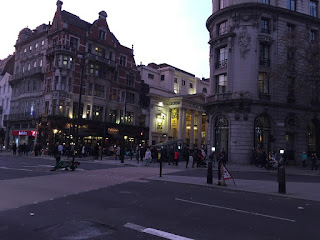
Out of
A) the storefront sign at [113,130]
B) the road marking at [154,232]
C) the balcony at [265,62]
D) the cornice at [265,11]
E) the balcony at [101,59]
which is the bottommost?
the road marking at [154,232]

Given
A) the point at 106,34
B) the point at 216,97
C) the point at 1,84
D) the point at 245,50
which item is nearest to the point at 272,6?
the point at 245,50

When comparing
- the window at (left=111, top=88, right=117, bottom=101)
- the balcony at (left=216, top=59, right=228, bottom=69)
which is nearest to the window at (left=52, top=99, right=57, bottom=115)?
the window at (left=111, top=88, right=117, bottom=101)

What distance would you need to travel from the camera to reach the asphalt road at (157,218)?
5.70 m

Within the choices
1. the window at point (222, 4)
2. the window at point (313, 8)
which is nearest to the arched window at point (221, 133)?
the window at point (222, 4)

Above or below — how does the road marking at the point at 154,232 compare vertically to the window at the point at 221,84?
below

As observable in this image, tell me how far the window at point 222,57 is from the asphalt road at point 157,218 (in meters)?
25.8

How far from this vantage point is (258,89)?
32.2 metres

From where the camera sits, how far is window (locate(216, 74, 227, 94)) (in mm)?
33688

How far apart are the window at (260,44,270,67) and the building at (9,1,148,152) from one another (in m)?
19.0

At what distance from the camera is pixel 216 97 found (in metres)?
33.2

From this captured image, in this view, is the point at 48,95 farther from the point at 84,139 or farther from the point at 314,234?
the point at 314,234

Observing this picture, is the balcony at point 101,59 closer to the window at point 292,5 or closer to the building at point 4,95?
the building at point 4,95

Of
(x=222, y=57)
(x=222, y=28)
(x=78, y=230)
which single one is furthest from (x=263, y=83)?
(x=78, y=230)

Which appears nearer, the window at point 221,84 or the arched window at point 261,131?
the arched window at point 261,131
